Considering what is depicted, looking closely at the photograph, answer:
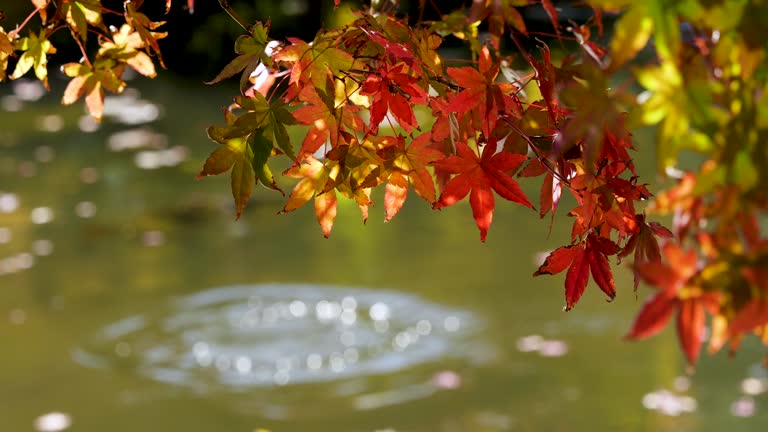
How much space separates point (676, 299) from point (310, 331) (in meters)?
3.21

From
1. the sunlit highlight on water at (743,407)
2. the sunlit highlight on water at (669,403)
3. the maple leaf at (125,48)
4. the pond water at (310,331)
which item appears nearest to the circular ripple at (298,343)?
the pond water at (310,331)

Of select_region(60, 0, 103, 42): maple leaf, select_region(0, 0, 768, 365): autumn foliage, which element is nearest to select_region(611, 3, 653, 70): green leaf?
select_region(0, 0, 768, 365): autumn foliage

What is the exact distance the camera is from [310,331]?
3936mm

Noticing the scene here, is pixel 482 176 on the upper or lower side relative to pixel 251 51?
lower

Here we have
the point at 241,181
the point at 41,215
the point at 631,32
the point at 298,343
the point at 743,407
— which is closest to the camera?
the point at 631,32

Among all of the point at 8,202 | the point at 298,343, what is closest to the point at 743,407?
the point at 298,343

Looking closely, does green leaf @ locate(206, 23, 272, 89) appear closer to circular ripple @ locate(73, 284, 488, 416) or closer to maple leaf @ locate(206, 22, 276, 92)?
maple leaf @ locate(206, 22, 276, 92)

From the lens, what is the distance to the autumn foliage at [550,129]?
0.73 metres

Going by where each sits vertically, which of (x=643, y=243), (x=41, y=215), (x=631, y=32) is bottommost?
(x=631, y=32)

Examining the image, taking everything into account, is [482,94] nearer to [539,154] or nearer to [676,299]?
[539,154]

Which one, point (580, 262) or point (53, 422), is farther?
point (53, 422)

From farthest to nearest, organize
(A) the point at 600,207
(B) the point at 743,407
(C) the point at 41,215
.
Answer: (C) the point at 41,215
(B) the point at 743,407
(A) the point at 600,207

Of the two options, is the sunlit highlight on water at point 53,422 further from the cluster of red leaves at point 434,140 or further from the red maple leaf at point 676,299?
the red maple leaf at point 676,299

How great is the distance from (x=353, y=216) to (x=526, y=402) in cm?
198
